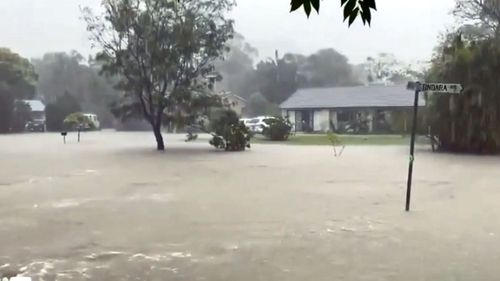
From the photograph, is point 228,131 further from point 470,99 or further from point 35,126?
point 35,126

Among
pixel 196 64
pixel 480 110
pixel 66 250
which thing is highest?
pixel 196 64

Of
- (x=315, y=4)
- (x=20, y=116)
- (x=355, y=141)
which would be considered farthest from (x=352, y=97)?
(x=315, y=4)

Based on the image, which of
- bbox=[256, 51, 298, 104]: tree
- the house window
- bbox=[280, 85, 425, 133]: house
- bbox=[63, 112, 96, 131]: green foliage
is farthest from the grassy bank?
bbox=[256, 51, 298, 104]: tree

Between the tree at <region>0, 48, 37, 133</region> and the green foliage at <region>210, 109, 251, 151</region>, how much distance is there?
27.8 meters

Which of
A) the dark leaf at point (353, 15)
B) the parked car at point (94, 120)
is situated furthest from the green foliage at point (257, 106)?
the dark leaf at point (353, 15)

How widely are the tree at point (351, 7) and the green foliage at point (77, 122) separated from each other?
1762 inches

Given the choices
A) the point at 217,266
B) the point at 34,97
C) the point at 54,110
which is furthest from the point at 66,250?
the point at 34,97

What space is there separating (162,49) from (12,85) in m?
29.9

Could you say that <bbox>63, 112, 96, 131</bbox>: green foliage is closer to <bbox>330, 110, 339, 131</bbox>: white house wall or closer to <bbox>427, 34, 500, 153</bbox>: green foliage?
<bbox>330, 110, 339, 131</bbox>: white house wall

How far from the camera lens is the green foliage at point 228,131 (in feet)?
87.0

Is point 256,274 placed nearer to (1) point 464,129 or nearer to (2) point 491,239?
(2) point 491,239

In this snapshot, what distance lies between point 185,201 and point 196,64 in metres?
17.6

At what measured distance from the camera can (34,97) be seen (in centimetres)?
5884

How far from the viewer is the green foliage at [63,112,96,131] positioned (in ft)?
159
